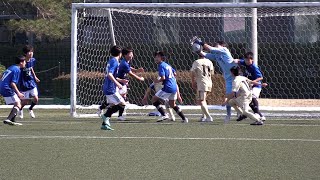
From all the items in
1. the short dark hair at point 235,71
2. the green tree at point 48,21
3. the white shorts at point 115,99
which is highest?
the green tree at point 48,21

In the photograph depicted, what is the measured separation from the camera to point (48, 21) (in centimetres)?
3173

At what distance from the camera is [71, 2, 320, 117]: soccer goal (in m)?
20.8

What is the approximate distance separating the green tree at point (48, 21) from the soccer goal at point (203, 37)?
121 inches

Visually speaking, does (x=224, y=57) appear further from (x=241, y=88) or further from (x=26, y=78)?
(x=26, y=78)

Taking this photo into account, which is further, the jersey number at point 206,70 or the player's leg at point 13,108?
the jersey number at point 206,70

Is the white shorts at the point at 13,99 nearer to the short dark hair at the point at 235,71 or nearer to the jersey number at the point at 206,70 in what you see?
the jersey number at the point at 206,70

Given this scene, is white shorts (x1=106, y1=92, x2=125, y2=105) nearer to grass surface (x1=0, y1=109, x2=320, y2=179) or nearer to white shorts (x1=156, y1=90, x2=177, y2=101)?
grass surface (x1=0, y1=109, x2=320, y2=179)

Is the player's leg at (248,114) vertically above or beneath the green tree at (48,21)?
beneath

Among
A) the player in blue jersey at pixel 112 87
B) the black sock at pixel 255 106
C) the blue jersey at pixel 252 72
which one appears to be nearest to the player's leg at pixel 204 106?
the black sock at pixel 255 106

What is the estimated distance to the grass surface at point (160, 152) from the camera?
897 centimetres

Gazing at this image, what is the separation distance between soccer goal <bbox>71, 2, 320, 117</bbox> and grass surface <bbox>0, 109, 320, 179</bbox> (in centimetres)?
526

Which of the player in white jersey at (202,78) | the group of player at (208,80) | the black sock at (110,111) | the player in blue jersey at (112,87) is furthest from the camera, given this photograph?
the player in white jersey at (202,78)

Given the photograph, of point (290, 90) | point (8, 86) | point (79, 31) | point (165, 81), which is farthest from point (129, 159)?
point (290, 90)

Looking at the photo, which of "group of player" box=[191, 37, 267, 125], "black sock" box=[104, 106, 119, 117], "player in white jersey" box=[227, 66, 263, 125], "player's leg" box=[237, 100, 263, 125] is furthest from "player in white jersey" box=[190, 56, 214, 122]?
"black sock" box=[104, 106, 119, 117]
